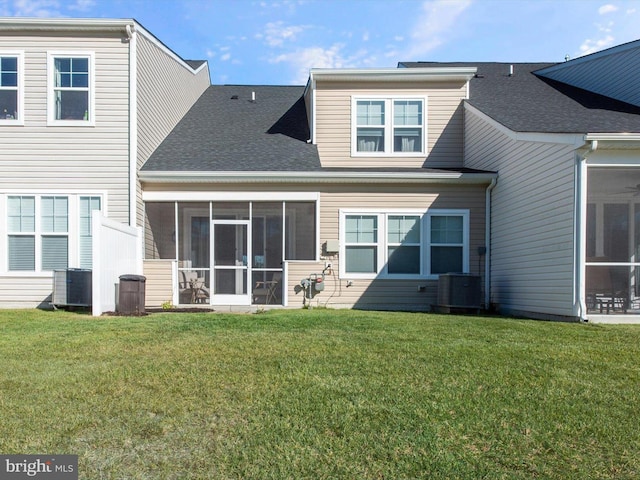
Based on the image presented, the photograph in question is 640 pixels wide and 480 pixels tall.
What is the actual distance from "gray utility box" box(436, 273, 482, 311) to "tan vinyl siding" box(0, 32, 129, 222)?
23.6 feet

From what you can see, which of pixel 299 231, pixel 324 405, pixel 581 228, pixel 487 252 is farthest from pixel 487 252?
pixel 324 405

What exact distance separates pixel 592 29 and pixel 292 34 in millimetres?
7312

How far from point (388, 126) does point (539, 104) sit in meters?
3.90

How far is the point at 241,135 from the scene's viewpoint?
14117 mm

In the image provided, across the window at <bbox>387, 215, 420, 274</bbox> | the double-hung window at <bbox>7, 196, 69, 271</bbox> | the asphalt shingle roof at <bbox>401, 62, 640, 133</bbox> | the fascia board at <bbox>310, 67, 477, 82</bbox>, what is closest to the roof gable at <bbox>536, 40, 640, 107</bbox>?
the asphalt shingle roof at <bbox>401, 62, 640, 133</bbox>

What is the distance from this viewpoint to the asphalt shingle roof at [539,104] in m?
10.5

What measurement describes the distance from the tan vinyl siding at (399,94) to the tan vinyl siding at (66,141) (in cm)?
492

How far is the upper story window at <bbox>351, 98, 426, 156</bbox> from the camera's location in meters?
13.3

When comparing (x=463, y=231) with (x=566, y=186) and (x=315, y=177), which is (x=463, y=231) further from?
(x=315, y=177)

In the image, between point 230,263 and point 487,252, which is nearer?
point 487,252

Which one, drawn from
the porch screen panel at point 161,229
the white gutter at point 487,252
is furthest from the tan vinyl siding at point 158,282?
the white gutter at point 487,252

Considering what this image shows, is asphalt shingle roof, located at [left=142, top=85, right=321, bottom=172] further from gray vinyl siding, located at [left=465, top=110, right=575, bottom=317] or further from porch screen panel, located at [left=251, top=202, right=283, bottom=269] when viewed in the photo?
gray vinyl siding, located at [left=465, top=110, right=575, bottom=317]

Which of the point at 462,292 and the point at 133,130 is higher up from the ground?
the point at 133,130

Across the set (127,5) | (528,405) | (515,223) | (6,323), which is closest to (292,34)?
(127,5)
